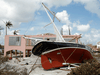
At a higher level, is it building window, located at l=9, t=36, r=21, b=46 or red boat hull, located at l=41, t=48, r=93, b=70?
building window, located at l=9, t=36, r=21, b=46

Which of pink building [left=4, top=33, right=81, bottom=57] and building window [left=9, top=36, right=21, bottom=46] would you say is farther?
building window [left=9, top=36, right=21, bottom=46]

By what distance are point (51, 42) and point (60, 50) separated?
131 cm

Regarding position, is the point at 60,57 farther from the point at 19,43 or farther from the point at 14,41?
the point at 14,41

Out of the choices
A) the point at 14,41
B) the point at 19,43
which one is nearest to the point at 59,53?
the point at 19,43

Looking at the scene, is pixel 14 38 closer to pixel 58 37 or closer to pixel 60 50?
pixel 58 37

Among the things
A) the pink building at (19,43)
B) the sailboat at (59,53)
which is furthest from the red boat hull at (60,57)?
the pink building at (19,43)

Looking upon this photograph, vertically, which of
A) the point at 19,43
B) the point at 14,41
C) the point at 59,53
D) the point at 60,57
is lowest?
the point at 60,57

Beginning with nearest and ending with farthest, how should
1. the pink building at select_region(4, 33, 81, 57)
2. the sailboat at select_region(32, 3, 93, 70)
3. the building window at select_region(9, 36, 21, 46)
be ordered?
the sailboat at select_region(32, 3, 93, 70) < the pink building at select_region(4, 33, 81, 57) < the building window at select_region(9, 36, 21, 46)

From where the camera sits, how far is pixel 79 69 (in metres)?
6.99

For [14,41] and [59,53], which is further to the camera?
[14,41]

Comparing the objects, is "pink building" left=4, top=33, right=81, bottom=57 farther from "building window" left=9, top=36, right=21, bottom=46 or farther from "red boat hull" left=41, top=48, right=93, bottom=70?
"red boat hull" left=41, top=48, right=93, bottom=70

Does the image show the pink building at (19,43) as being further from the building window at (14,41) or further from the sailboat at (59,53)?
the sailboat at (59,53)

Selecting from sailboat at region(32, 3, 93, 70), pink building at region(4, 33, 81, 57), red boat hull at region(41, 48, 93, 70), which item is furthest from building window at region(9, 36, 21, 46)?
red boat hull at region(41, 48, 93, 70)

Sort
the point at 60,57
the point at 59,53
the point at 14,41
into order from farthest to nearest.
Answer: the point at 14,41 → the point at 60,57 → the point at 59,53
